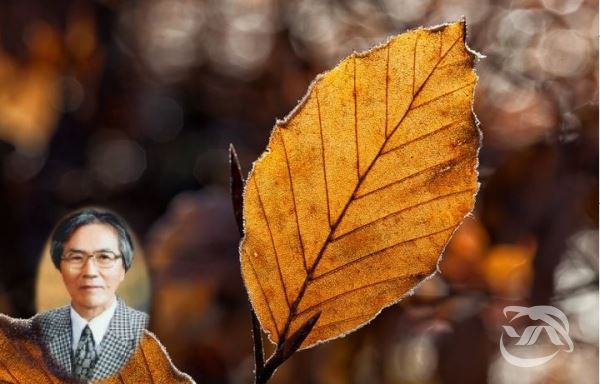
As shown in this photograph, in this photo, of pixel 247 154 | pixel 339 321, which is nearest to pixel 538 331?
pixel 339 321

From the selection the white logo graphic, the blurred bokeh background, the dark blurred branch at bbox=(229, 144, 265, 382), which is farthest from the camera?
the blurred bokeh background

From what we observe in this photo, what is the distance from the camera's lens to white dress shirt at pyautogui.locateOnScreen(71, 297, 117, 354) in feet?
0.52

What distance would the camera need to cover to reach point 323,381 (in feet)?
3.42

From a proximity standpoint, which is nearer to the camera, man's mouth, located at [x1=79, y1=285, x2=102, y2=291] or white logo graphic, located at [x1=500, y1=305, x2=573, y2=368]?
man's mouth, located at [x1=79, y1=285, x2=102, y2=291]

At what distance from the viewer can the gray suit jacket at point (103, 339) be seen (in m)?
0.15

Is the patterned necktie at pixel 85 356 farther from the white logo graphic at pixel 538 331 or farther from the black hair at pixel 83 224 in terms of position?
the white logo graphic at pixel 538 331

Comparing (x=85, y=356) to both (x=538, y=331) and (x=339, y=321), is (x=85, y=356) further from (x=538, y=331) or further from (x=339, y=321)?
(x=538, y=331)

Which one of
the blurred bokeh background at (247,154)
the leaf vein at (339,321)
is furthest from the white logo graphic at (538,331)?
the leaf vein at (339,321)

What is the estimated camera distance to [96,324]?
0.16 meters

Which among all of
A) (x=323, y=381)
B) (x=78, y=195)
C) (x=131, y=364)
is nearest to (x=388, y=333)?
(x=323, y=381)

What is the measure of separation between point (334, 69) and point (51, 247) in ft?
0.20

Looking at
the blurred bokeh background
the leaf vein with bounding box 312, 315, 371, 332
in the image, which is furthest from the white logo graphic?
the leaf vein with bounding box 312, 315, 371, 332

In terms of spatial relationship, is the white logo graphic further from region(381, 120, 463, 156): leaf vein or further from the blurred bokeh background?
region(381, 120, 463, 156): leaf vein

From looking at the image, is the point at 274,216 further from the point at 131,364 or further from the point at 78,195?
the point at 78,195
